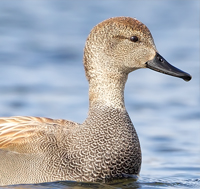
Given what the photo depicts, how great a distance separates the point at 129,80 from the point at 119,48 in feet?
21.1

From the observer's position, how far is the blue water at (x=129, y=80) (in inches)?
417

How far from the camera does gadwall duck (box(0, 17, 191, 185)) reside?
804cm

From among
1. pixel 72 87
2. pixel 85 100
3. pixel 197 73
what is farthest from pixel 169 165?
pixel 197 73

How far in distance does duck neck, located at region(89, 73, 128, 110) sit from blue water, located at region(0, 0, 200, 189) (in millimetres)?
913

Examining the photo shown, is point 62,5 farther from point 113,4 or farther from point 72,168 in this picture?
point 72,168

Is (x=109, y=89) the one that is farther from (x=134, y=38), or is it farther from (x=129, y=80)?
(x=129, y=80)

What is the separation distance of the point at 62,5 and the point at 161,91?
760 cm

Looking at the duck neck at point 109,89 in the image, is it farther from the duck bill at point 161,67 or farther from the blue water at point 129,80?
the blue water at point 129,80

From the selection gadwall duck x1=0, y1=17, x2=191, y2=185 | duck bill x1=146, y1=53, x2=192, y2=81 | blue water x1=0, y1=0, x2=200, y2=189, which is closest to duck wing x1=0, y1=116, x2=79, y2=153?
gadwall duck x1=0, y1=17, x2=191, y2=185

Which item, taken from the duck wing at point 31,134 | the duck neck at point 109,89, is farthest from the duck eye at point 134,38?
the duck wing at point 31,134

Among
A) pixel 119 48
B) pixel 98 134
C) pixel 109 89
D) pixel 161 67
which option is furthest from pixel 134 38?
pixel 98 134

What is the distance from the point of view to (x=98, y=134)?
27.0 feet

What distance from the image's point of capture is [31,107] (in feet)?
42.5

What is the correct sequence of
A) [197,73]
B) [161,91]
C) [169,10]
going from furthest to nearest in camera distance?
1. [169,10]
2. [197,73]
3. [161,91]
